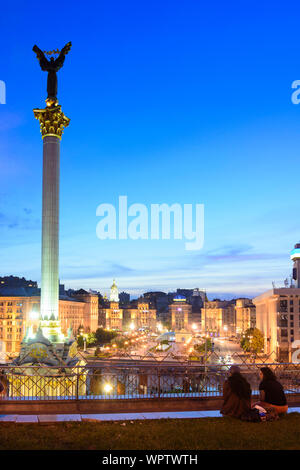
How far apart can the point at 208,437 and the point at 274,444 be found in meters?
1.24

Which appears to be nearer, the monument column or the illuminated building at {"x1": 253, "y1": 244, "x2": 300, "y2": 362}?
the monument column

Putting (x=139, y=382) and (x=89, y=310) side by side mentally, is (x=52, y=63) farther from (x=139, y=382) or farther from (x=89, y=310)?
(x=89, y=310)

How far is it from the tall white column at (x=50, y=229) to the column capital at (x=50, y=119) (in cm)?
50

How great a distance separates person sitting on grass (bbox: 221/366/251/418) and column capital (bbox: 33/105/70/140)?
40365mm

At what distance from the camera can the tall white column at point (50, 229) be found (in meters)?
44.7

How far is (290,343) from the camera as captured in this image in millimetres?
71812

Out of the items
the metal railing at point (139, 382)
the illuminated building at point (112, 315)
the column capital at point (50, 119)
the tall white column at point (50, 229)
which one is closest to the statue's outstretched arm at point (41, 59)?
the column capital at point (50, 119)

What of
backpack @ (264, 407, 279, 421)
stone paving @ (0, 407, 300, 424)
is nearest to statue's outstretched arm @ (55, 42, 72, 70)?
stone paving @ (0, 407, 300, 424)

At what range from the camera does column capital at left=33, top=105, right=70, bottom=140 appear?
46750 millimetres

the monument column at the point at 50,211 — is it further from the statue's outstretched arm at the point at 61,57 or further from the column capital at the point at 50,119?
the statue's outstretched arm at the point at 61,57

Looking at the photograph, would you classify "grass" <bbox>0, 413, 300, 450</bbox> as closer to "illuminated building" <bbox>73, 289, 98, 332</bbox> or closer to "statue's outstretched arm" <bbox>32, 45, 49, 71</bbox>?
"statue's outstretched arm" <bbox>32, 45, 49, 71</bbox>

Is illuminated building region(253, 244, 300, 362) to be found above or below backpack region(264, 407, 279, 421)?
below

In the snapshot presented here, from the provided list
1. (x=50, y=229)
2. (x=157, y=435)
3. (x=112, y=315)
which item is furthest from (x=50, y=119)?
(x=112, y=315)
